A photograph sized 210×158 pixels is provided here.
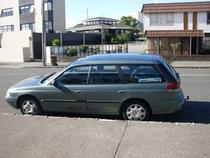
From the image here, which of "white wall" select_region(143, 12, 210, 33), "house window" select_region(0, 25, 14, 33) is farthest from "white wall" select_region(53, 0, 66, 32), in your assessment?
"white wall" select_region(143, 12, 210, 33)

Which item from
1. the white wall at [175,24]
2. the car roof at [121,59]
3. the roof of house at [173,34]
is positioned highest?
the white wall at [175,24]

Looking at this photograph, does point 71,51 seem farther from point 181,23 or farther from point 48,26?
point 48,26

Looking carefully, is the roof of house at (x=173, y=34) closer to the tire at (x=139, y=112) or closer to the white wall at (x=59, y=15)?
the white wall at (x=59, y=15)

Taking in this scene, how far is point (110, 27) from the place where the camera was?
2904 inches

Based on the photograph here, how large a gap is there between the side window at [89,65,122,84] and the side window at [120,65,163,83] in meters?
0.20

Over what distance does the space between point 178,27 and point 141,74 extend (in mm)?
36310

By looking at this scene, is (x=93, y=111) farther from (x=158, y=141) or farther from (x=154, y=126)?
(x=158, y=141)

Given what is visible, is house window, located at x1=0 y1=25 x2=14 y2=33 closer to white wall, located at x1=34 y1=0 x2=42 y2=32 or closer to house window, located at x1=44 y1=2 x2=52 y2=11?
white wall, located at x1=34 y1=0 x2=42 y2=32

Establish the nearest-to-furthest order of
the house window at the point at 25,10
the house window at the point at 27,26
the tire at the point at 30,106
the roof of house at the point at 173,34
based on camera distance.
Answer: the tire at the point at 30,106
the roof of house at the point at 173,34
the house window at the point at 27,26
the house window at the point at 25,10

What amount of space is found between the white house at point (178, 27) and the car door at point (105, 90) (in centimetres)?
3142

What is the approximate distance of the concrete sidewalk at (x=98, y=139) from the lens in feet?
21.0

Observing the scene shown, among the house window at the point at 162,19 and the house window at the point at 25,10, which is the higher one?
the house window at the point at 25,10

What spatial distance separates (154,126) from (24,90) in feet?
11.6

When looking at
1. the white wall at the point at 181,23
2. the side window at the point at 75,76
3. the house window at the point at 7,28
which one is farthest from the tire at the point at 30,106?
the house window at the point at 7,28
